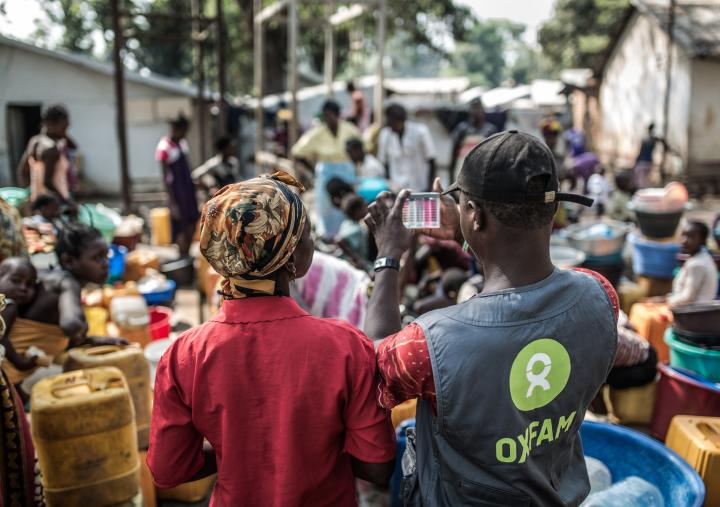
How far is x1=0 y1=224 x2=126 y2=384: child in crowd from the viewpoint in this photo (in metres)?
3.31

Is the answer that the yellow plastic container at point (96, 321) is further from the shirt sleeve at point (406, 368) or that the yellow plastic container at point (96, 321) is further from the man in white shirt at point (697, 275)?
the man in white shirt at point (697, 275)

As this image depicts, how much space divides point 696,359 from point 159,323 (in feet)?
12.5

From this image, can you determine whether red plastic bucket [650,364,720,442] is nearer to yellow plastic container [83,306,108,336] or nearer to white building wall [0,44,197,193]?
yellow plastic container [83,306,108,336]

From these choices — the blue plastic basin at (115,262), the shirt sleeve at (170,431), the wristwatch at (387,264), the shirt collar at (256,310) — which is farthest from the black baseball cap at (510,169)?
the blue plastic basin at (115,262)

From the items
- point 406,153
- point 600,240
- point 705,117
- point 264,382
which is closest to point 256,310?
point 264,382

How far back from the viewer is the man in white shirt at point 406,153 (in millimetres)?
7457

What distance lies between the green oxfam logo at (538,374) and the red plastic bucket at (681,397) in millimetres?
2444

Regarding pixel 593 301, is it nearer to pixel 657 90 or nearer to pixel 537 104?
pixel 657 90

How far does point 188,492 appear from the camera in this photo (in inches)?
133

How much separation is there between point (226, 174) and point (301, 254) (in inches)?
266

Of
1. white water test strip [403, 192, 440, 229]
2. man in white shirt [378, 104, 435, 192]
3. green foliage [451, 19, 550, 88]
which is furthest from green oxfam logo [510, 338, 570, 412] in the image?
green foliage [451, 19, 550, 88]

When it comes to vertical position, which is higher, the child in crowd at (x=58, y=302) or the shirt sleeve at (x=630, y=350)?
the child in crowd at (x=58, y=302)

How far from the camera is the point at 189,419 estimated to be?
5.64 feet

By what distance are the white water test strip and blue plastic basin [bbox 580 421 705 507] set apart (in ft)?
4.30
